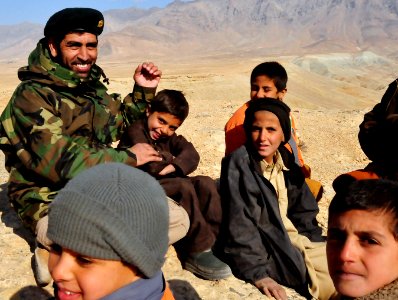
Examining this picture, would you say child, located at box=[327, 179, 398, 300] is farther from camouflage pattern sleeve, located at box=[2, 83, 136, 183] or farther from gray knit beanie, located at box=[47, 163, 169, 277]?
camouflage pattern sleeve, located at box=[2, 83, 136, 183]

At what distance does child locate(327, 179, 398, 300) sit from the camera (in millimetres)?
1459

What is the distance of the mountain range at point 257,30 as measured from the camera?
10462cm

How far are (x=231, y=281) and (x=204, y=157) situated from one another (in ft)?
10.7

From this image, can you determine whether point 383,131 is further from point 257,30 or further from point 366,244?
point 257,30

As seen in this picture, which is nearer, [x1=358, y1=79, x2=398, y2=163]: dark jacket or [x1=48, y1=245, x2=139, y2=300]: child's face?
[x1=48, y1=245, x2=139, y2=300]: child's face

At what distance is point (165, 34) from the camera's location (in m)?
125

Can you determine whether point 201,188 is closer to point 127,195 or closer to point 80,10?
point 80,10

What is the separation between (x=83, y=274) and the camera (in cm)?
140

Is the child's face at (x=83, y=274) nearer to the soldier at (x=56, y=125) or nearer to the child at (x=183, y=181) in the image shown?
the soldier at (x=56, y=125)

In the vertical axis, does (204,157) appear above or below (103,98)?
below

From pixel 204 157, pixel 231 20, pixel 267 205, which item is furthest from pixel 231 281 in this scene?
pixel 231 20

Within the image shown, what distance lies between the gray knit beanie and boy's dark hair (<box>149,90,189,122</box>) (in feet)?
6.17

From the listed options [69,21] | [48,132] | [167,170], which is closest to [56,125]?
[48,132]

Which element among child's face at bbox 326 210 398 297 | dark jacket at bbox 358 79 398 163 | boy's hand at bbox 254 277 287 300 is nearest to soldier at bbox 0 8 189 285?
boy's hand at bbox 254 277 287 300
